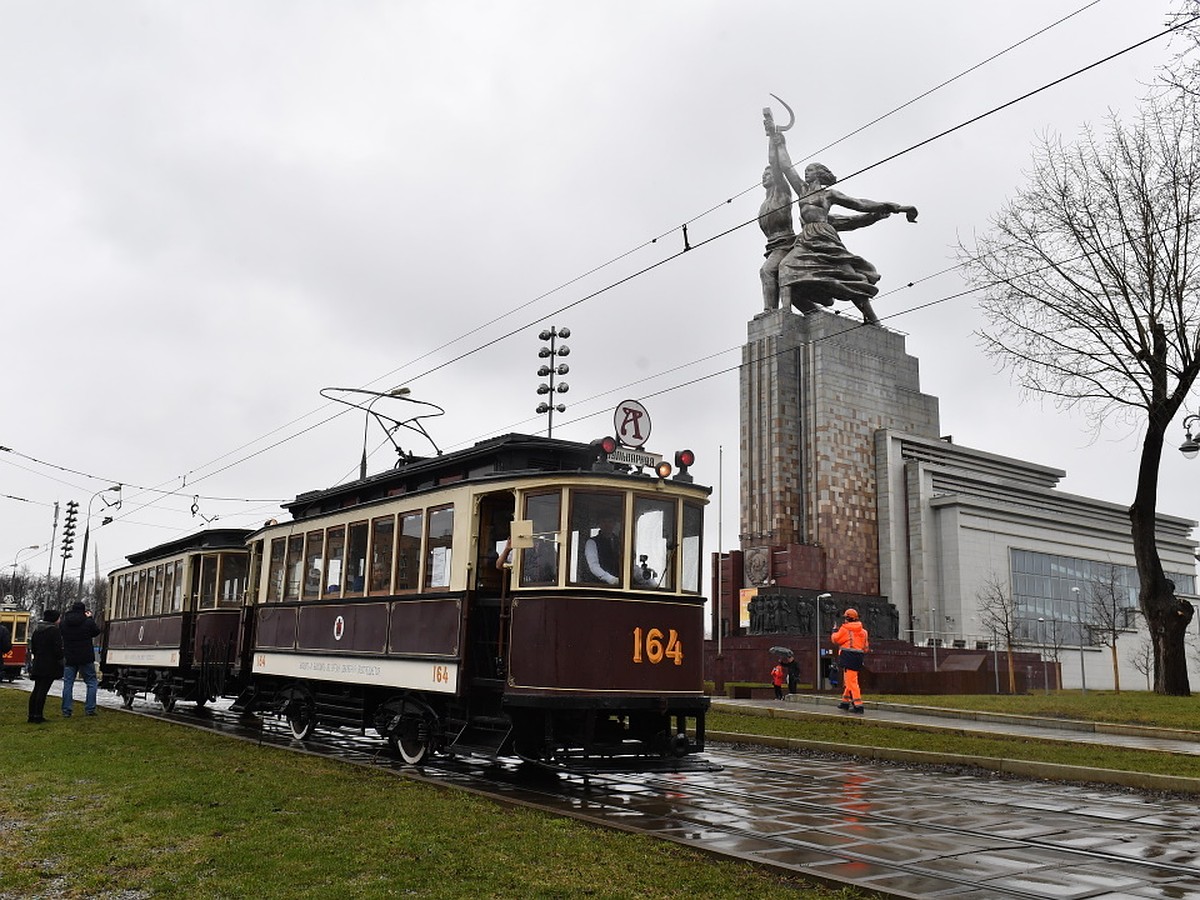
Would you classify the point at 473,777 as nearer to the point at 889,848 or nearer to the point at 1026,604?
A: the point at 889,848

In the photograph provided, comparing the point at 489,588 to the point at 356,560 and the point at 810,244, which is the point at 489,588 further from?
the point at 810,244

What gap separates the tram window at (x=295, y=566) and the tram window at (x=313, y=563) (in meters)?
0.20

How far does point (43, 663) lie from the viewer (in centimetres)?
1556

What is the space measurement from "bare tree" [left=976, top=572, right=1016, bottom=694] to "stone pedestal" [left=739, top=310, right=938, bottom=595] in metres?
4.70

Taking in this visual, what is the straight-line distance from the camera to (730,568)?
45438 millimetres

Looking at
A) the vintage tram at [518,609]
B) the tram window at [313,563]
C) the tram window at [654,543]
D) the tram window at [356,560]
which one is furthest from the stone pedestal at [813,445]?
the tram window at [654,543]

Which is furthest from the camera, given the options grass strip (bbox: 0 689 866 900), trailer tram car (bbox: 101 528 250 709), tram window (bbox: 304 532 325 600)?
trailer tram car (bbox: 101 528 250 709)

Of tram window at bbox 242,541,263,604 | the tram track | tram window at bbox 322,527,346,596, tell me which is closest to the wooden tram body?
tram window at bbox 242,541,263,604

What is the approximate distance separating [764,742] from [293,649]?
689 centimetres

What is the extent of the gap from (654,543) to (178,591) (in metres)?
13.1

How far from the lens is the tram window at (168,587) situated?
20.9 metres

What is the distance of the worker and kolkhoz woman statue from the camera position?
49000 mm

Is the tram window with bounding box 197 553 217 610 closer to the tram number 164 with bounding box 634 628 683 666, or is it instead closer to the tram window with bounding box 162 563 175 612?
the tram window with bounding box 162 563 175 612

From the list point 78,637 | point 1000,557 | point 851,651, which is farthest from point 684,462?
point 1000,557
